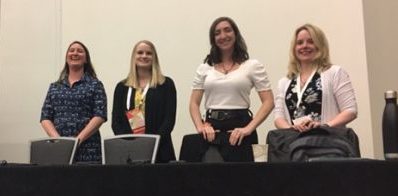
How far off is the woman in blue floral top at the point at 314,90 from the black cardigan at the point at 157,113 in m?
0.64

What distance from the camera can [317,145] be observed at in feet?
6.29

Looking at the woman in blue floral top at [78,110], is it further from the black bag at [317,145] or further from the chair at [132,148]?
the black bag at [317,145]

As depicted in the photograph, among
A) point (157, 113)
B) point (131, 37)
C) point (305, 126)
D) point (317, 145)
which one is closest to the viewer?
point (317, 145)

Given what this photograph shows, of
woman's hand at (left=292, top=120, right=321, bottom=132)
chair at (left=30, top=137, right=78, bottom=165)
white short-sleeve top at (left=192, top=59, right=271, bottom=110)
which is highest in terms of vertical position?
white short-sleeve top at (left=192, top=59, right=271, bottom=110)

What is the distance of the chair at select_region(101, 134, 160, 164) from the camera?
2.39m

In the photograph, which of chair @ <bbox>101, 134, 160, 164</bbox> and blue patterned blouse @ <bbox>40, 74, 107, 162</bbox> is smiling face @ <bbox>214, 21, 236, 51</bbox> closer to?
chair @ <bbox>101, 134, 160, 164</bbox>

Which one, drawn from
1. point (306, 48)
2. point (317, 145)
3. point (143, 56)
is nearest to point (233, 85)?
point (306, 48)

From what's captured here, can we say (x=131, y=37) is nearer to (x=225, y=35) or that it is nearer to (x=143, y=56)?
(x=143, y=56)

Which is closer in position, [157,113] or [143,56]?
[157,113]

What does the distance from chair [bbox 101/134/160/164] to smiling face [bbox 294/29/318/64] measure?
84 cm

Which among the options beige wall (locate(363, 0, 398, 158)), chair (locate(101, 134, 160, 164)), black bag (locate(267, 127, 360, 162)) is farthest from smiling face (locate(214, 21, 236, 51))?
beige wall (locate(363, 0, 398, 158))

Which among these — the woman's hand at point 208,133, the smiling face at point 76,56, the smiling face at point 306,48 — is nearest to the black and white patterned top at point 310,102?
the smiling face at point 306,48

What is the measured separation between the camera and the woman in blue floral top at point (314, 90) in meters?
2.43

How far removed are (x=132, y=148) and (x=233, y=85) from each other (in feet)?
2.15
